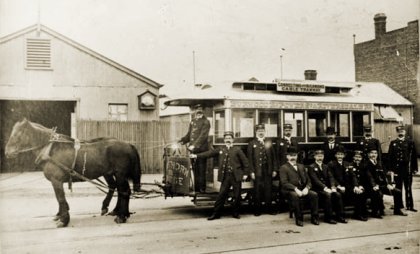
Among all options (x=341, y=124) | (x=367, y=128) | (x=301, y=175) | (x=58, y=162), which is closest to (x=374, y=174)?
(x=367, y=128)

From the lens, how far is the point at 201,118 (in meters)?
8.54

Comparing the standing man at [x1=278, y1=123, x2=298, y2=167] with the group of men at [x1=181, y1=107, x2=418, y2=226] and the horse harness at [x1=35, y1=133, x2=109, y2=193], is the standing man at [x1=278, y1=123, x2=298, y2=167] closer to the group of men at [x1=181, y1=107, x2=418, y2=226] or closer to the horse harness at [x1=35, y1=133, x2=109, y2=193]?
the group of men at [x1=181, y1=107, x2=418, y2=226]

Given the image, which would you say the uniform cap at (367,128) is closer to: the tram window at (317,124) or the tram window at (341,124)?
the tram window at (341,124)

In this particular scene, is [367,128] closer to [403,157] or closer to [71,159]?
[403,157]

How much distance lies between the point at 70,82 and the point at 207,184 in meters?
9.86

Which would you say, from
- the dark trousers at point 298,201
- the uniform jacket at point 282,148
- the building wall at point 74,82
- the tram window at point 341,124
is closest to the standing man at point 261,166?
the uniform jacket at point 282,148

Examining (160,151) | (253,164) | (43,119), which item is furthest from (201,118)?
(43,119)

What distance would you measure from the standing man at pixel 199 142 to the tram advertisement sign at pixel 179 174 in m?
0.17

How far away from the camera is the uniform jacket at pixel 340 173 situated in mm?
8305

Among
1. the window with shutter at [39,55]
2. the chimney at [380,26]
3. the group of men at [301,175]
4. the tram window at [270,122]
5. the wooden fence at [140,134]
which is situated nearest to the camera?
the group of men at [301,175]

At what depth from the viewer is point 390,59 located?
26000 millimetres

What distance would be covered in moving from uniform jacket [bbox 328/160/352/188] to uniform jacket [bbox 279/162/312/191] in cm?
65

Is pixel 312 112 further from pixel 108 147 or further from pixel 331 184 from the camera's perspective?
pixel 108 147

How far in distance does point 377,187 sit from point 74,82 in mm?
12584
